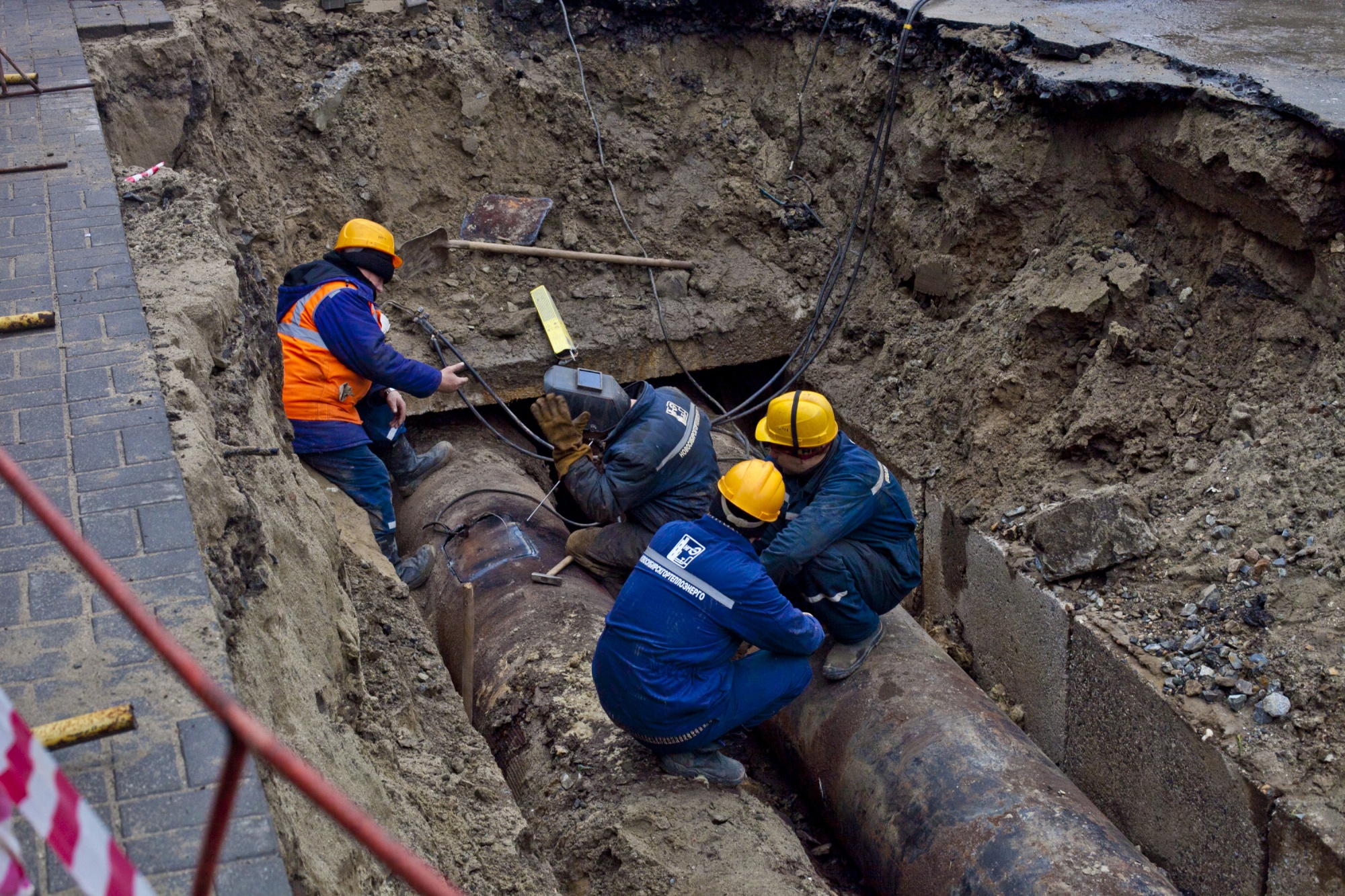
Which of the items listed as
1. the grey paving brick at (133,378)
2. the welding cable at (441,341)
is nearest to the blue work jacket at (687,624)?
the grey paving brick at (133,378)

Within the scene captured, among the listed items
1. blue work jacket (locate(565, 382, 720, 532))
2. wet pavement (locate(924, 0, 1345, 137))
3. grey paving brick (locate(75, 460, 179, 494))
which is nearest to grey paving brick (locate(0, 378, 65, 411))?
grey paving brick (locate(75, 460, 179, 494))

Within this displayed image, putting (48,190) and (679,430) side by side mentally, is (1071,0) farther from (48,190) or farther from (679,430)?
(48,190)

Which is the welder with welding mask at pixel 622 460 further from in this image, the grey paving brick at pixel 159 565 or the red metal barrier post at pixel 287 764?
the red metal barrier post at pixel 287 764

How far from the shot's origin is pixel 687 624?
12.4ft

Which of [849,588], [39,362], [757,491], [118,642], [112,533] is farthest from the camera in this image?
[849,588]

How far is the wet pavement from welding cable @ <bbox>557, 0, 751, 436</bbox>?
2.67m

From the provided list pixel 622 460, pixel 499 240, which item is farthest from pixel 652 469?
pixel 499 240

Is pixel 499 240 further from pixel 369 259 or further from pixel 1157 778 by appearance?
pixel 1157 778

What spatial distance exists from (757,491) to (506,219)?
481cm

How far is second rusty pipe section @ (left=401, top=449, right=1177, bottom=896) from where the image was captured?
3541mm

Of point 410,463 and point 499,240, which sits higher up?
point 499,240

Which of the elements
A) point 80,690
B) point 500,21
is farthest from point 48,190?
point 500,21

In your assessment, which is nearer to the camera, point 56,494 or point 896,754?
point 56,494

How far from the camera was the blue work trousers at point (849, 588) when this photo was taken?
4387 mm
